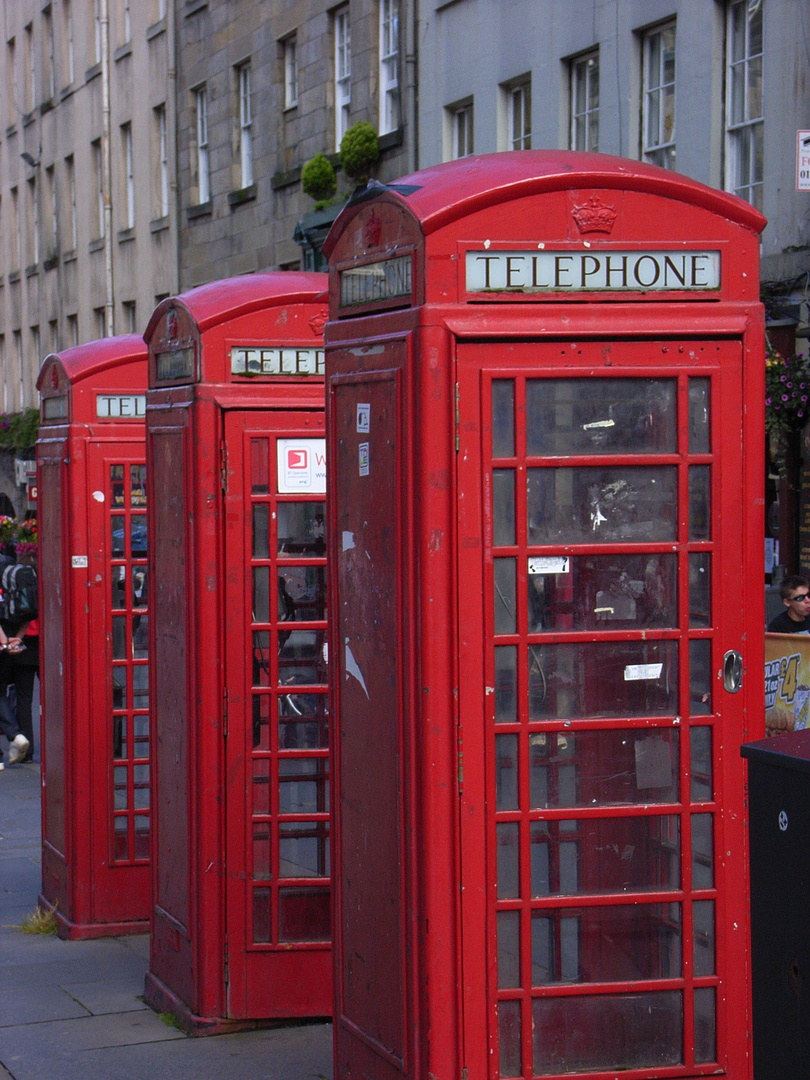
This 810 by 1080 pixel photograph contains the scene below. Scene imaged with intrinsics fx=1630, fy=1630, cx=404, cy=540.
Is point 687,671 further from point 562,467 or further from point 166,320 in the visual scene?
point 166,320

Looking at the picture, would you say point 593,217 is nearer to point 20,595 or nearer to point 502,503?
point 502,503

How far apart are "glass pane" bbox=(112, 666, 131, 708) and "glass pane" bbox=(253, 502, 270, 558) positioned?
206 centimetres

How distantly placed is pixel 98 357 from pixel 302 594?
2.32 m

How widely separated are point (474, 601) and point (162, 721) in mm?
2774

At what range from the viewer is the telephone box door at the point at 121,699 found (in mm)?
7977

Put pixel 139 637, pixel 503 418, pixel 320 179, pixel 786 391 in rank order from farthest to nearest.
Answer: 1. pixel 320 179
2. pixel 786 391
3. pixel 139 637
4. pixel 503 418

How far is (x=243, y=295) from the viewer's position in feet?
20.8

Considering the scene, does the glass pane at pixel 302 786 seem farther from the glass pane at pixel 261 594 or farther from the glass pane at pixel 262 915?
the glass pane at pixel 261 594

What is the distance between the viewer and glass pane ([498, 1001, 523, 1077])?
435 centimetres

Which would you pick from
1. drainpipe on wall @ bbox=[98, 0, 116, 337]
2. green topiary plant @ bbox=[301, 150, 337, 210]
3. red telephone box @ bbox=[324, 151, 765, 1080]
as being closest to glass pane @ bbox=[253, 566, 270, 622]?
red telephone box @ bbox=[324, 151, 765, 1080]

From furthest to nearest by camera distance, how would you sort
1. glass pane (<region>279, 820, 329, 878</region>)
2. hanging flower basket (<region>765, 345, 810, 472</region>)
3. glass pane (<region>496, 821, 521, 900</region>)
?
1. hanging flower basket (<region>765, 345, 810, 472</region>)
2. glass pane (<region>279, 820, 329, 878</region>)
3. glass pane (<region>496, 821, 521, 900</region>)

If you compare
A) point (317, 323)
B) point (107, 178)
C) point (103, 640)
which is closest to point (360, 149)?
point (107, 178)

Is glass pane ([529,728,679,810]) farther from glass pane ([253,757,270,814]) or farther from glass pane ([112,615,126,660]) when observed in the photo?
glass pane ([112,615,126,660])

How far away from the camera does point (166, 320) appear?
21.9 feet
